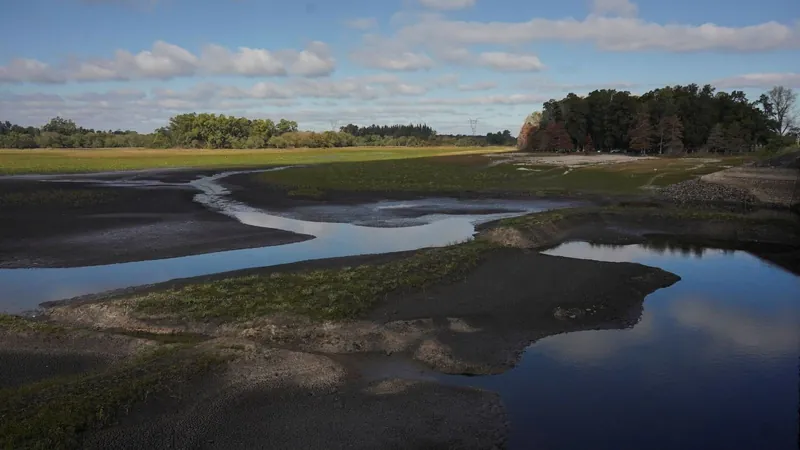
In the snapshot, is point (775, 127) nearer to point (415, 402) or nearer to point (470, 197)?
point (470, 197)

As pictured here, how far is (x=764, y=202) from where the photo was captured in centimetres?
4956

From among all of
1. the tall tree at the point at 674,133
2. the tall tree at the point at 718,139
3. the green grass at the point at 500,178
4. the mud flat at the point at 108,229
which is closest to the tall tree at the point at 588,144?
the tall tree at the point at 674,133

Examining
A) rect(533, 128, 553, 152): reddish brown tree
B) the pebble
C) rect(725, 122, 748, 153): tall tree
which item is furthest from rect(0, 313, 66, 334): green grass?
rect(533, 128, 553, 152): reddish brown tree

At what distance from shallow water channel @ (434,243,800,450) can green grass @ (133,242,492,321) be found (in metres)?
6.03

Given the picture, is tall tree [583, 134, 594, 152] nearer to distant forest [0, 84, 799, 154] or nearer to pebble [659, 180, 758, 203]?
distant forest [0, 84, 799, 154]

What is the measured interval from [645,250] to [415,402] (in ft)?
75.7

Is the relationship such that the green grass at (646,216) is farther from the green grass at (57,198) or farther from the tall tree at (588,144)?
the tall tree at (588,144)

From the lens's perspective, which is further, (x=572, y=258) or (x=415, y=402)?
(x=572, y=258)

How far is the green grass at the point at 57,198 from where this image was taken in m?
49.8

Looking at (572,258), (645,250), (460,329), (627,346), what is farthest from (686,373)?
(645,250)

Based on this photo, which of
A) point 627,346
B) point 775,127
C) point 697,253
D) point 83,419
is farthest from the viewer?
point 775,127

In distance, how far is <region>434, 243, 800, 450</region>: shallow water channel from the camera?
40.5 ft

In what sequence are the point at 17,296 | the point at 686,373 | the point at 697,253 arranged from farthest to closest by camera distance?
the point at 697,253, the point at 17,296, the point at 686,373

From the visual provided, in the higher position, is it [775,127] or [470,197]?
[775,127]
